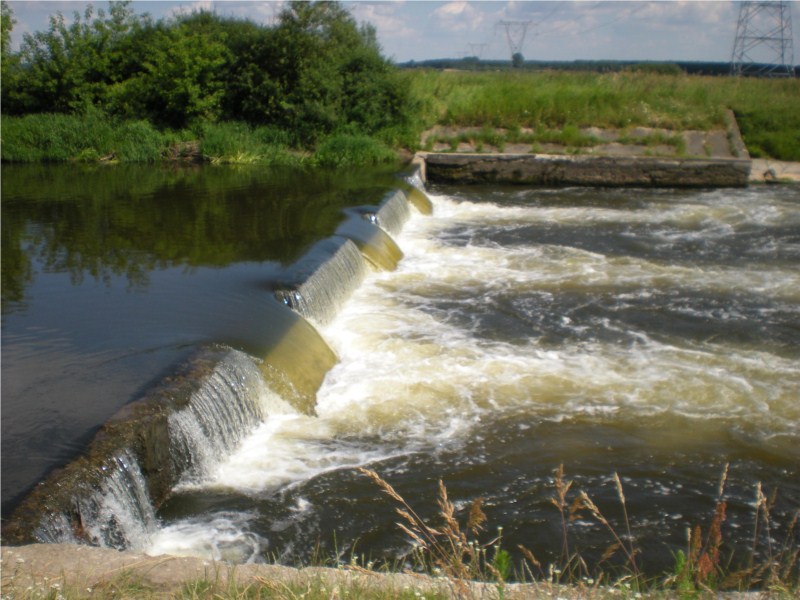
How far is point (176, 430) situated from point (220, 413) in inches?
23.9

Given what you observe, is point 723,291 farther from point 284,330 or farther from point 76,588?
point 76,588

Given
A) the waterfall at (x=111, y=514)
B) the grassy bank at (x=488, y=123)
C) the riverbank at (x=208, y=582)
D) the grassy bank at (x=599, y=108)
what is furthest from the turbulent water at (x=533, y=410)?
the grassy bank at (x=599, y=108)

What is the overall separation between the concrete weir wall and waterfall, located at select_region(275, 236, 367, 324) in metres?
8.91

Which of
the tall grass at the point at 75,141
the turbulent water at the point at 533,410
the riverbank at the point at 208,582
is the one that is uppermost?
the tall grass at the point at 75,141

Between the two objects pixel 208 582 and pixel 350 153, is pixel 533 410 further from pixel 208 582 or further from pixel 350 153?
pixel 350 153

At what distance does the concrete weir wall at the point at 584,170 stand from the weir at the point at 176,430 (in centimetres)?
1087

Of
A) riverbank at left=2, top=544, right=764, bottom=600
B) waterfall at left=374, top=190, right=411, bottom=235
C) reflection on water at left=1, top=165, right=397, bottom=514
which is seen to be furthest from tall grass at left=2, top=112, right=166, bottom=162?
riverbank at left=2, top=544, right=764, bottom=600

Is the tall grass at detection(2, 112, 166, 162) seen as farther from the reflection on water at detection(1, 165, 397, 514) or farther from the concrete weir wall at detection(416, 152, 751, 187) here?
the concrete weir wall at detection(416, 152, 751, 187)

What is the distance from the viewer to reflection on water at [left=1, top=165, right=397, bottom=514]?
5.81m

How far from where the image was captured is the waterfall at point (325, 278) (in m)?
8.70

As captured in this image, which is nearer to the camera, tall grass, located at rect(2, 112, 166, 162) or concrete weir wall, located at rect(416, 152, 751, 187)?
concrete weir wall, located at rect(416, 152, 751, 187)

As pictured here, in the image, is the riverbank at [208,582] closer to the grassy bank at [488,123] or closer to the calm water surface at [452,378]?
the calm water surface at [452,378]

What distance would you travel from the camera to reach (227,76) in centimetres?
2139

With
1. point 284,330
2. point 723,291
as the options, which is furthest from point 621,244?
point 284,330
